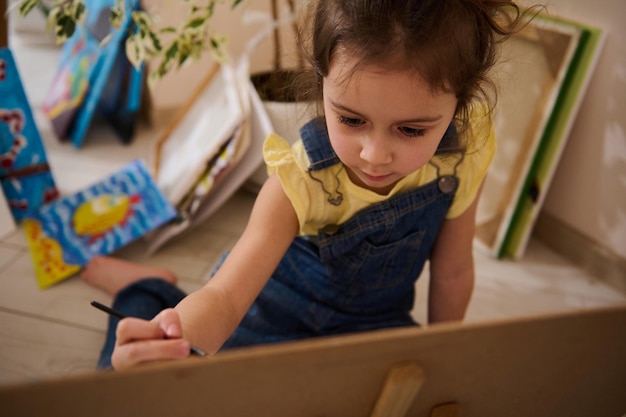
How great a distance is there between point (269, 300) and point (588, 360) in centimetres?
47

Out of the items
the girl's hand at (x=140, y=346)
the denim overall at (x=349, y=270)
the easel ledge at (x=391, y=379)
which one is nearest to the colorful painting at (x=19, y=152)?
the denim overall at (x=349, y=270)

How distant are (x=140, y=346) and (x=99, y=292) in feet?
2.29

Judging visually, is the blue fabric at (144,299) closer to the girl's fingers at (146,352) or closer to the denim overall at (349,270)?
the denim overall at (349,270)

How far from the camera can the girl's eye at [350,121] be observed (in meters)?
0.60

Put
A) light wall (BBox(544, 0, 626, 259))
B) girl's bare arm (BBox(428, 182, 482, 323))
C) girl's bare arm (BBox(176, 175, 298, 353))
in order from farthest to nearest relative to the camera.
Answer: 1. light wall (BBox(544, 0, 626, 259))
2. girl's bare arm (BBox(428, 182, 482, 323))
3. girl's bare arm (BBox(176, 175, 298, 353))

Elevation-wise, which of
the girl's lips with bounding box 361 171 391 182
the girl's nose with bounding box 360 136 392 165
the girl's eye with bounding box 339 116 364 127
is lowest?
the girl's lips with bounding box 361 171 391 182

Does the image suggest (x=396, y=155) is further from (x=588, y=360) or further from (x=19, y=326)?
(x=19, y=326)

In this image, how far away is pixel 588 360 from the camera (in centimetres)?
50

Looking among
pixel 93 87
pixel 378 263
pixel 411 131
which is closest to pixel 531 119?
pixel 378 263

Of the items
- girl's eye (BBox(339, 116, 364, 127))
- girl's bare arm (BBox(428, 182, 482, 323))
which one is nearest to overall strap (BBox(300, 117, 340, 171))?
girl's eye (BBox(339, 116, 364, 127))

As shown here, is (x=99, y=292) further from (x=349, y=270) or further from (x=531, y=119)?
(x=531, y=119)

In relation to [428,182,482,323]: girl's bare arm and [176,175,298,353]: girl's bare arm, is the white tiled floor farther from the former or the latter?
[176,175,298,353]: girl's bare arm

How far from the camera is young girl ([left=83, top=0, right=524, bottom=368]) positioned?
1.79 ft

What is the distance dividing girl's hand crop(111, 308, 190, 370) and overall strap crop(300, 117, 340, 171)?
0.32 metres
